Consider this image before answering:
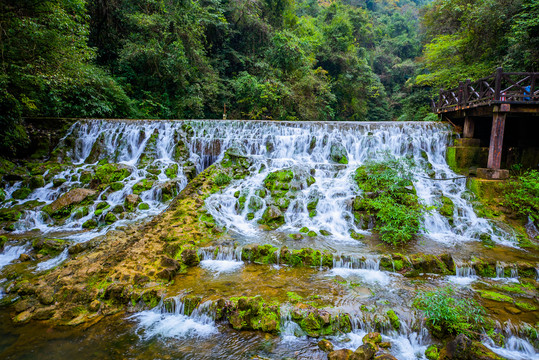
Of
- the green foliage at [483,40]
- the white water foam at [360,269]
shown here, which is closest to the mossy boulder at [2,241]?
the white water foam at [360,269]

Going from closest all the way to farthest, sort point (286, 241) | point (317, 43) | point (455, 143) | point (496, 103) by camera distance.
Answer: point (286, 241) < point (496, 103) < point (455, 143) < point (317, 43)

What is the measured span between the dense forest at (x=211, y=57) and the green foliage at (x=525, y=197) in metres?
6.17

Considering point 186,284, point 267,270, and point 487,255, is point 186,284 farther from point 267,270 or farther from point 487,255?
point 487,255

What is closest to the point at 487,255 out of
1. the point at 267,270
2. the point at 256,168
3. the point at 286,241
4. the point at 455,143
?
the point at 286,241

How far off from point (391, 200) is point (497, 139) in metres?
4.05

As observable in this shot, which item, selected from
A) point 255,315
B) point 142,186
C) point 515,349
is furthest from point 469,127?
point 142,186

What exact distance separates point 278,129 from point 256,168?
245 cm

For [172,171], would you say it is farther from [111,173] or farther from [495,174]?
[495,174]

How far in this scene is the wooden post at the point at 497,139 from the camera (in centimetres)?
777

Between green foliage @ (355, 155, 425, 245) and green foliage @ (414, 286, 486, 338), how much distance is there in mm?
2443

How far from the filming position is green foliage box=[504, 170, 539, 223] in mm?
6859

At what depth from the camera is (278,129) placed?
1135 centimetres

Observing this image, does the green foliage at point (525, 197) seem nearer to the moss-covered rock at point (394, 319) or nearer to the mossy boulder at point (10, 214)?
the moss-covered rock at point (394, 319)

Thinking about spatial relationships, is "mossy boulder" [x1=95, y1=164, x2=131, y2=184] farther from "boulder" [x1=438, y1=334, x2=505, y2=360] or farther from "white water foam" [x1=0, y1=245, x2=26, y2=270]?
"boulder" [x1=438, y1=334, x2=505, y2=360]
